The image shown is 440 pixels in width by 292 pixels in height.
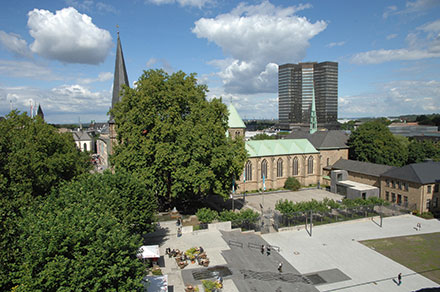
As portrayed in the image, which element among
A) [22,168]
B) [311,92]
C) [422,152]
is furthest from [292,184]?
[311,92]

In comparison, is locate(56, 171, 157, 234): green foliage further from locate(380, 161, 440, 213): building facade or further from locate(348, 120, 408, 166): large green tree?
locate(348, 120, 408, 166): large green tree

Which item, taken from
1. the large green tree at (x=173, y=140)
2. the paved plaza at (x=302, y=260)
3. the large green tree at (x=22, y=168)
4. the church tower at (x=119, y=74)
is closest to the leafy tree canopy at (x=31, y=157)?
the large green tree at (x=22, y=168)

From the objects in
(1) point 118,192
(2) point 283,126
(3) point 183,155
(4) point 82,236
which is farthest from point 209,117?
(2) point 283,126

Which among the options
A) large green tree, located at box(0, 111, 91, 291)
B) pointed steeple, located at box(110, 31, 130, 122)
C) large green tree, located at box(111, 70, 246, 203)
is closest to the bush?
large green tree, located at box(111, 70, 246, 203)

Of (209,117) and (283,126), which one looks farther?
(283,126)

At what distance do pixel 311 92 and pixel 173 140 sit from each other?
144 meters

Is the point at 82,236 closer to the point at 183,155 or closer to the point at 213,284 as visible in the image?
the point at 213,284

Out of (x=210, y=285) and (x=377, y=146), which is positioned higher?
(x=377, y=146)

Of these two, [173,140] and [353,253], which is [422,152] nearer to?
[353,253]

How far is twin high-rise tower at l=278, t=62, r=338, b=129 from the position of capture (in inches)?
6452

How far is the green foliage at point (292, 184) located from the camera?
54500mm

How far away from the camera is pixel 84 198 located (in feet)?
66.5

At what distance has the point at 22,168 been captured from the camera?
924 inches

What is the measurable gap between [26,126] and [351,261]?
3415 centimetres
